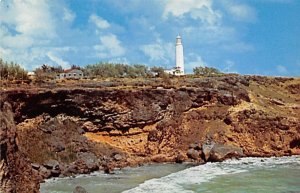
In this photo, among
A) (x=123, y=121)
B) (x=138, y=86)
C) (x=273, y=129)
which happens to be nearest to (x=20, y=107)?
(x=123, y=121)

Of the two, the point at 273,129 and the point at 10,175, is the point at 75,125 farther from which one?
the point at 10,175

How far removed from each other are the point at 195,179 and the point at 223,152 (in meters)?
8.71

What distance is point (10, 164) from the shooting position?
10242mm

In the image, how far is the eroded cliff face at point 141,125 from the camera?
33.0m

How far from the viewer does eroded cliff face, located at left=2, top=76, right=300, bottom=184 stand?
108ft

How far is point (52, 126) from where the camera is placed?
34.4 metres

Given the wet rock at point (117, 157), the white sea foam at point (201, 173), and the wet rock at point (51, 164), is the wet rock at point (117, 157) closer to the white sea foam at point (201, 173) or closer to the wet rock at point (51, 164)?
the wet rock at point (51, 164)

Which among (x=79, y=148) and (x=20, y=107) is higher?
(x=20, y=107)

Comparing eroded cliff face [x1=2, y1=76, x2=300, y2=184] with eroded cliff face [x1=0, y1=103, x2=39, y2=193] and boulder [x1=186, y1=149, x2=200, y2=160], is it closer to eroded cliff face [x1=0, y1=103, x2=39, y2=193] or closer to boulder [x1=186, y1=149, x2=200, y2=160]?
boulder [x1=186, y1=149, x2=200, y2=160]

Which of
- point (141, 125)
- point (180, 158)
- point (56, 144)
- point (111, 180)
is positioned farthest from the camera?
point (141, 125)

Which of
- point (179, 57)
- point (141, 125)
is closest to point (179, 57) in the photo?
point (179, 57)

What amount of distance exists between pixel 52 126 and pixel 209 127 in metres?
12.8

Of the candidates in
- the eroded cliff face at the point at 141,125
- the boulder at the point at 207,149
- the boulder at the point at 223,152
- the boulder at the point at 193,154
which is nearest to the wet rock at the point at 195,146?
the eroded cliff face at the point at 141,125

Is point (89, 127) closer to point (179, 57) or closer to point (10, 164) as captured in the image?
point (10, 164)
